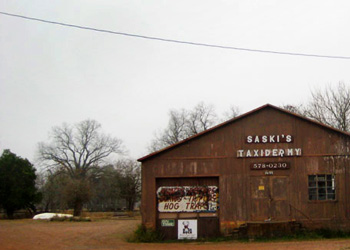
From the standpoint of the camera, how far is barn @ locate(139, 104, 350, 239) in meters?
20.6

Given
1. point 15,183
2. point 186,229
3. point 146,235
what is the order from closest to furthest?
1. point 146,235
2. point 186,229
3. point 15,183

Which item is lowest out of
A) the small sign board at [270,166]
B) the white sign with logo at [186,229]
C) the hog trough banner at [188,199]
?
the white sign with logo at [186,229]

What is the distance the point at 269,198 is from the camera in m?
20.8

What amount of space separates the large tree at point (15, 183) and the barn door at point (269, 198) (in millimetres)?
28631

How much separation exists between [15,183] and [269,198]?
29565 mm

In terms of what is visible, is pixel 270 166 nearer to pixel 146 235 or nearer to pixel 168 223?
pixel 168 223

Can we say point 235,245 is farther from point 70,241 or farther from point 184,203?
point 70,241

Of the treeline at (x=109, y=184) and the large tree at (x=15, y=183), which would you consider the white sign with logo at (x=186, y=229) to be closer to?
the large tree at (x=15, y=183)

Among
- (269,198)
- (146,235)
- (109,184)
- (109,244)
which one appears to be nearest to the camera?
(109,244)

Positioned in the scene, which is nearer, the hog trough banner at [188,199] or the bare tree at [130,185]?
the hog trough banner at [188,199]

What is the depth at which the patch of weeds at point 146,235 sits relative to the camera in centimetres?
2055

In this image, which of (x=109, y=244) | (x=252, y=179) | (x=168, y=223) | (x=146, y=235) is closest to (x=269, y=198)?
(x=252, y=179)

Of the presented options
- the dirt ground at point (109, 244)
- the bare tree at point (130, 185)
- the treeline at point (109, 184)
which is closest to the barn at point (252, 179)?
the dirt ground at point (109, 244)

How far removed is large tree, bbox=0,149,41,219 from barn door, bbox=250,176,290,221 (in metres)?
28.6
